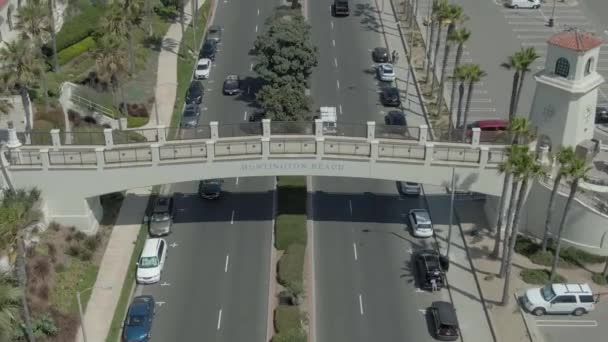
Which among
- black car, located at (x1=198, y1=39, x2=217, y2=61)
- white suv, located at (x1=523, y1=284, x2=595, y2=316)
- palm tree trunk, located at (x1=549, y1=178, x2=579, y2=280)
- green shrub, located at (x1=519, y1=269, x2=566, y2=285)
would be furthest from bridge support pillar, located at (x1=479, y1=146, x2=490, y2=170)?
black car, located at (x1=198, y1=39, x2=217, y2=61)

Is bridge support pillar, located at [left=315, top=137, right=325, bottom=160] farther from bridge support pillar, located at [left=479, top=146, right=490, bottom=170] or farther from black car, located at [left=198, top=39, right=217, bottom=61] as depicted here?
black car, located at [left=198, top=39, right=217, bottom=61]

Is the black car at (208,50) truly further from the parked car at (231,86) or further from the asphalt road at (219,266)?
the asphalt road at (219,266)

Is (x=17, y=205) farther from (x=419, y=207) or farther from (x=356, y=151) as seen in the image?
(x=419, y=207)

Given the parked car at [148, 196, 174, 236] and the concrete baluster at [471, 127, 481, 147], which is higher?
the concrete baluster at [471, 127, 481, 147]

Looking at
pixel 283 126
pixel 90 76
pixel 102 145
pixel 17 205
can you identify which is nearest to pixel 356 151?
pixel 283 126

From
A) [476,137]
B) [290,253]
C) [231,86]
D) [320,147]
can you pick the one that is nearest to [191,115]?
[231,86]

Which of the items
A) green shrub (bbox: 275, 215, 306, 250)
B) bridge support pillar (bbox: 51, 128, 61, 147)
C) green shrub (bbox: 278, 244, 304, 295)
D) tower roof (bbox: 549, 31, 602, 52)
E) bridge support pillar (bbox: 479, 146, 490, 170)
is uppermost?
tower roof (bbox: 549, 31, 602, 52)


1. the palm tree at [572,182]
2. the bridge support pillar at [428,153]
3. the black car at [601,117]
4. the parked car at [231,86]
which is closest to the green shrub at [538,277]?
the palm tree at [572,182]
